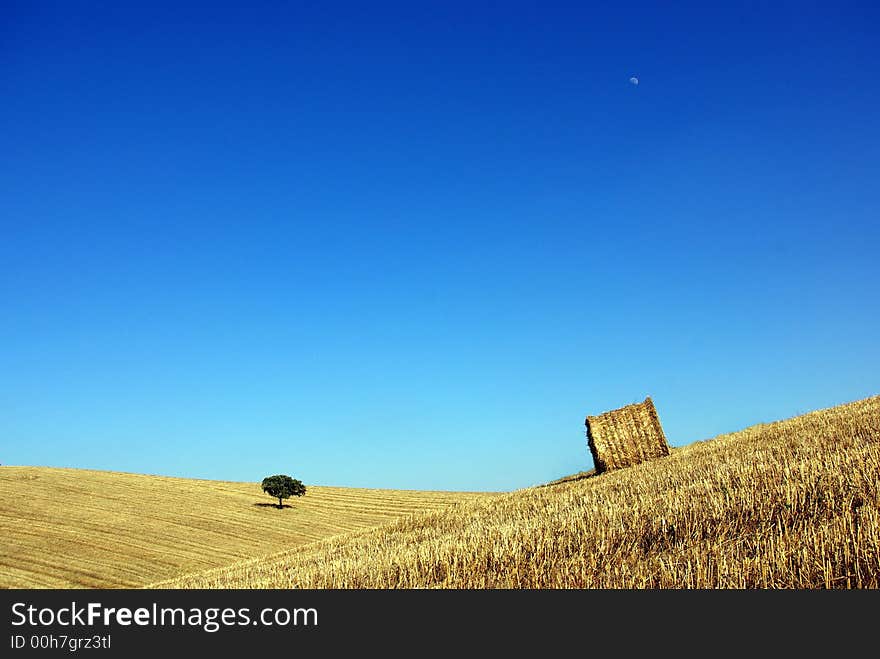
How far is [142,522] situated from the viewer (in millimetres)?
33000

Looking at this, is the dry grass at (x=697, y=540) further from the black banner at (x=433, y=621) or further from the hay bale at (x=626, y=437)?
the hay bale at (x=626, y=437)

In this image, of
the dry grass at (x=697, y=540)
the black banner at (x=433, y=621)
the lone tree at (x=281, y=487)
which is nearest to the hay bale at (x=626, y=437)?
the dry grass at (x=697, y=540)

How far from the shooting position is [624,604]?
169 inches

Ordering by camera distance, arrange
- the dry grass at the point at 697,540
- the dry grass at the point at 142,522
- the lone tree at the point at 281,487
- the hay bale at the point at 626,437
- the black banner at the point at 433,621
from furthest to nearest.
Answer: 1. the lone tree at the point at 281,487
2. the dry grass at the point at 142,522
3. the hay bale at the point at 626,437
4. the dry grass at the point at 697,540
5. the black banner at the point at 433,621

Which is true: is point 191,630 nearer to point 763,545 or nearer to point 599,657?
point 599,657

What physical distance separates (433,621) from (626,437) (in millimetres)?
17932

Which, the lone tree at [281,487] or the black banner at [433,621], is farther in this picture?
the lone tree at [281,487]

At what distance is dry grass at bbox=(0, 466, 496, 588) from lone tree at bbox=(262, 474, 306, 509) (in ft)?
3.77

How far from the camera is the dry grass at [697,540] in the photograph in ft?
17.3

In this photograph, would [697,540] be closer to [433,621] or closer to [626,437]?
[433,621]

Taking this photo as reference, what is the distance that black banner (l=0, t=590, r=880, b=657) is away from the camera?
3.84 metres

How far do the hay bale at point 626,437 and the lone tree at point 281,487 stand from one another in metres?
29.3

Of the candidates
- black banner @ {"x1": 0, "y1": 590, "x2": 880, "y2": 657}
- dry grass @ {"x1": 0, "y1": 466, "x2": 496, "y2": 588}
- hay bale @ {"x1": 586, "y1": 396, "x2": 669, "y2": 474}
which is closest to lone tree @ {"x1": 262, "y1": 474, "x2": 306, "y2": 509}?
dry grass @ {"x1": 0, "y1": 466, "x2": 496, "y2": 588}

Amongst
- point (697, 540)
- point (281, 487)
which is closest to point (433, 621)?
point (697, 540)
